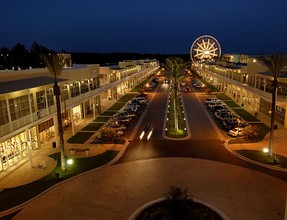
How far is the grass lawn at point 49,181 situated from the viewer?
717 inches

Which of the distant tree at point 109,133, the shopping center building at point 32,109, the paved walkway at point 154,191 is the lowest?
the paved walkway at point 154,191

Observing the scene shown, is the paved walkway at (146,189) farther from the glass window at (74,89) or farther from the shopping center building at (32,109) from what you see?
the glass window at (74,89)

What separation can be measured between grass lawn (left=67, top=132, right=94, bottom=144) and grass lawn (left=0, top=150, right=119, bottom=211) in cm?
422

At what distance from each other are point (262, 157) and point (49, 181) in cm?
1836

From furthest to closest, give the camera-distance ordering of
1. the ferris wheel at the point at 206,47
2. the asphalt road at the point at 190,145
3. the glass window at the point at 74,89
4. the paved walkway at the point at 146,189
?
the ferris wheel at the point at 206,47
the glass window at the point at 74,89
the asphalt road at the point at 190,145
the paved walkway at the point at 146,189

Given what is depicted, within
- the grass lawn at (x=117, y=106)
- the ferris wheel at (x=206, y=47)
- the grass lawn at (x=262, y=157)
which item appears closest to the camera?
the grass lawn at (x=262, y=157)

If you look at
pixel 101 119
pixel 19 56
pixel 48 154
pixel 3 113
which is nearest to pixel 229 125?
pixel 101 119

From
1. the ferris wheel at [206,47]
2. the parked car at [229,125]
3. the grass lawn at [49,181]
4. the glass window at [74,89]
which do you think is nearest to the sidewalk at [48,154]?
the grass lawn at [49,181]

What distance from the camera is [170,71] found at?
116ft

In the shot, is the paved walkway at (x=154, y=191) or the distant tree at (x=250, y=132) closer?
the paved walkway at (x=154, y=191)

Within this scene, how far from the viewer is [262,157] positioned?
24.5 metres

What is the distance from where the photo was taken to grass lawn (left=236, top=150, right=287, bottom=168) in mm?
23009

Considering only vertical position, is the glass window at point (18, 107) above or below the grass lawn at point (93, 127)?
above

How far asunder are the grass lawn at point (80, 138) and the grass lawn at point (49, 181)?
4.22 m
